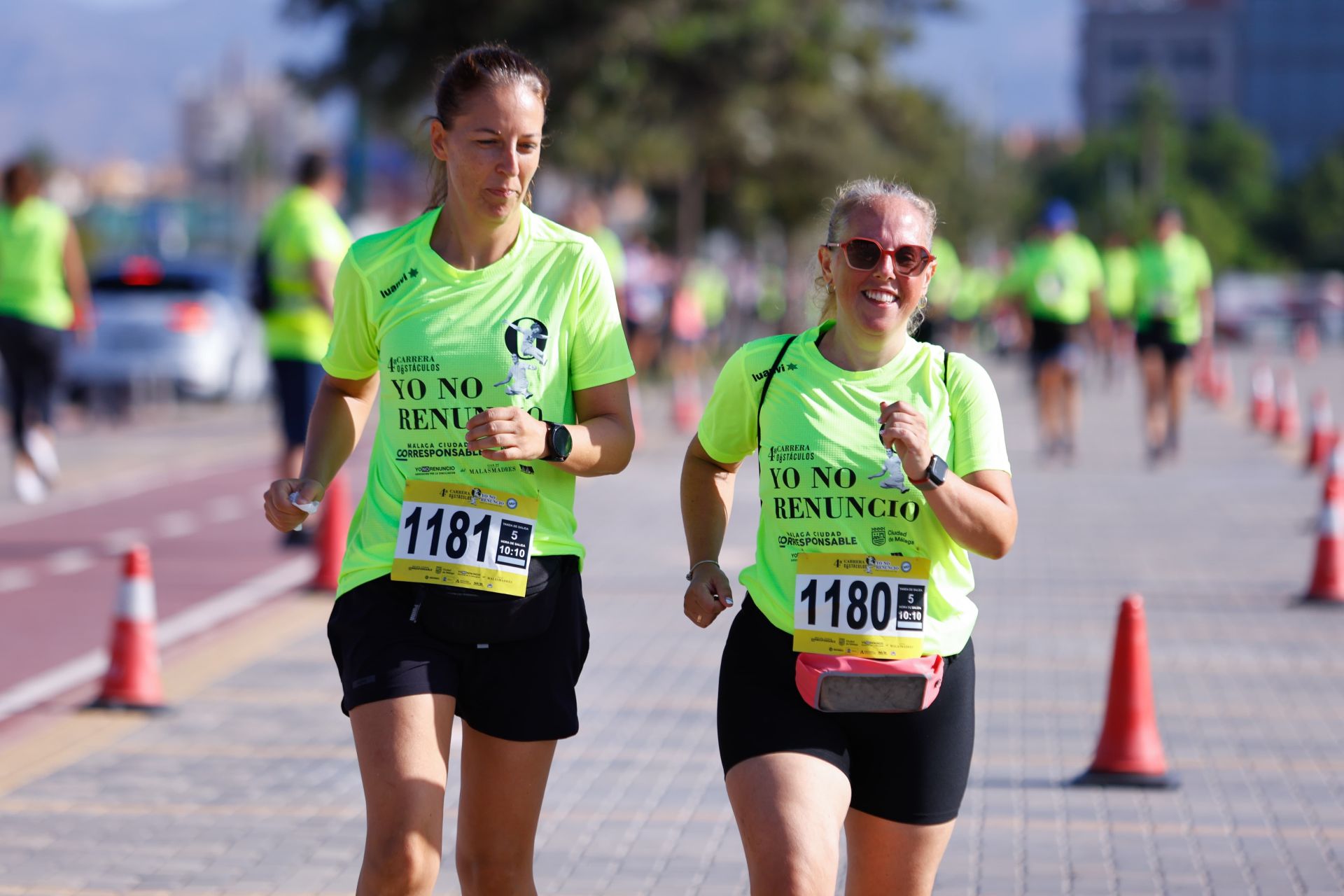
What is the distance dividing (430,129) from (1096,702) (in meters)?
4.72

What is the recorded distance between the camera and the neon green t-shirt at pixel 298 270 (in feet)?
37.0

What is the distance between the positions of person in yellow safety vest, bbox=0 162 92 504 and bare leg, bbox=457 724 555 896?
1054 centimetres

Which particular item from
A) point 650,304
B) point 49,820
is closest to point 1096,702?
point 49,820

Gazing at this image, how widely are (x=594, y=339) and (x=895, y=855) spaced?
1152 millimetres

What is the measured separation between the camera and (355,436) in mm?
4359

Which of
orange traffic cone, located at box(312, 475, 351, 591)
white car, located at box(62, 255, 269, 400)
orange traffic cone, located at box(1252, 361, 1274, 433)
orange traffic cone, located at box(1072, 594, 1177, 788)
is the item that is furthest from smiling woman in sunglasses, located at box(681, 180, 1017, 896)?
white car, located at box(62, 255, 269, 400)

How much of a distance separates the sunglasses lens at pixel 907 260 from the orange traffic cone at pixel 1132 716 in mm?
3014

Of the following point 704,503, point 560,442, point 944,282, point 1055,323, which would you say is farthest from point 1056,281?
point 560,442

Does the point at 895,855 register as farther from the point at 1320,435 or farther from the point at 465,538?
the point at 1320,435

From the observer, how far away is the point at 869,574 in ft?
12.7

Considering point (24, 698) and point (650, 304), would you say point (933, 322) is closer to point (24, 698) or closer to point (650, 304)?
point (650, 304)

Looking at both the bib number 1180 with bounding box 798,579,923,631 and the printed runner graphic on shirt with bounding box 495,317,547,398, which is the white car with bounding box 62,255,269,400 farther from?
the bib number 1180 with bounding box 798,579,923,631

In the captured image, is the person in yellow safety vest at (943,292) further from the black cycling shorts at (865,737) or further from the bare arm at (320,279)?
the black cycling shorts at (865,737)

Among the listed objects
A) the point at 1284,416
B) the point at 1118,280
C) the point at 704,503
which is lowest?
the point at 1284,416
